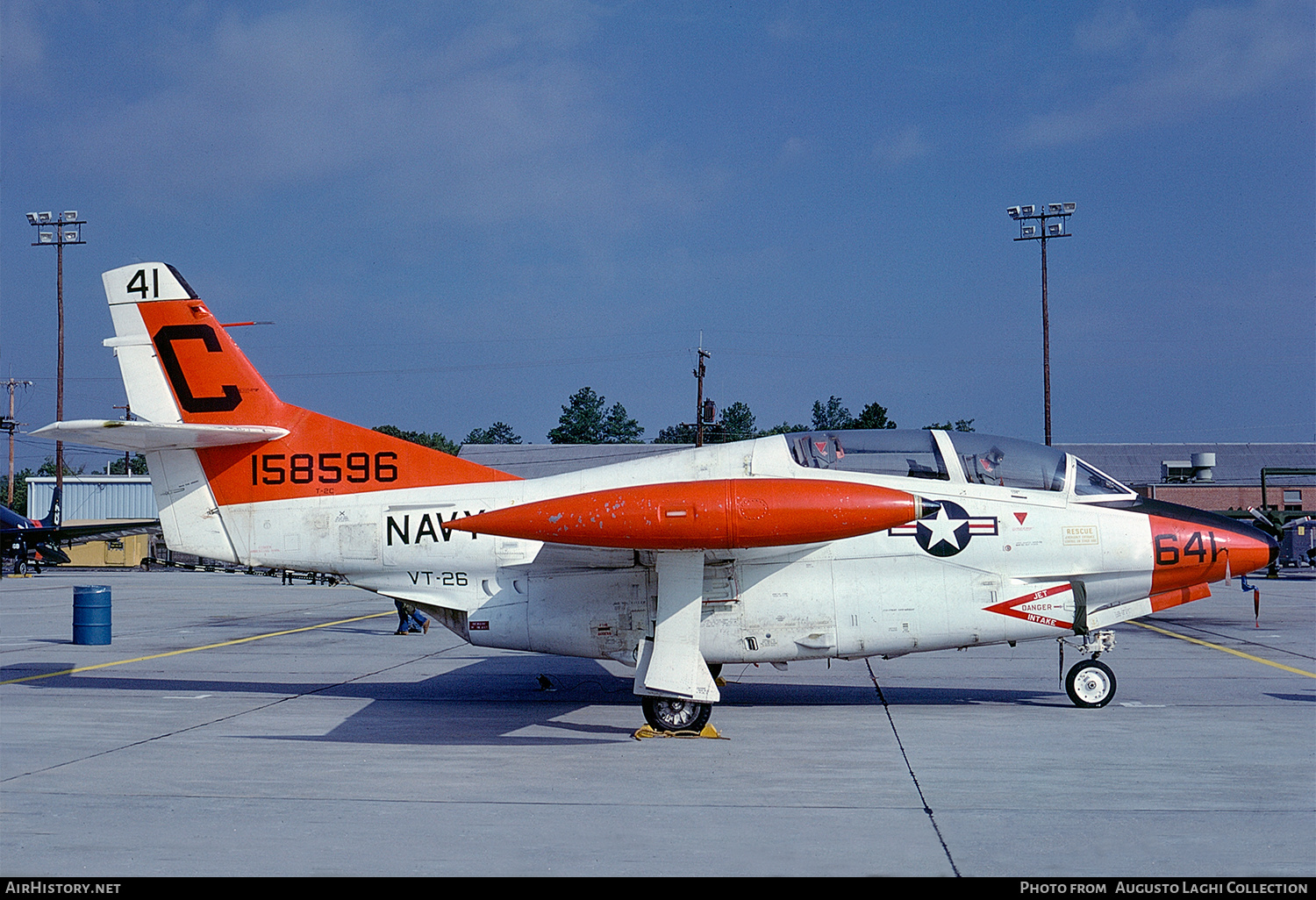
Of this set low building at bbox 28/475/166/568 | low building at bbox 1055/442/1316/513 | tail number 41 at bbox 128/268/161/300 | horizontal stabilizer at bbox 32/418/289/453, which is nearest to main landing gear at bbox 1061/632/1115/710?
horizontal stabilizer at bbox 32/418/289/453

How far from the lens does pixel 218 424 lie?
11.0m

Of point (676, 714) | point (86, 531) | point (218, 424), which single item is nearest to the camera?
point (676, 714)

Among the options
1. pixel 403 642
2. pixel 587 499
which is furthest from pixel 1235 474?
pixel 587 499

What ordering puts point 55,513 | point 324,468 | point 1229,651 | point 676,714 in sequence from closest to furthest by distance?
point 676,714
point 324,468
point 1229,651
point 55,513

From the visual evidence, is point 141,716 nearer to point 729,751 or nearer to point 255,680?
point 255,680

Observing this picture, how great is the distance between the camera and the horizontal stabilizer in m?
9.91

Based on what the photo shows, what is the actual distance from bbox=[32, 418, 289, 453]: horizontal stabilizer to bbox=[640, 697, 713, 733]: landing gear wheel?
16.4ft

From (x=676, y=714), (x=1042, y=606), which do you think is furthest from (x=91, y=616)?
(x=1042, y=606)

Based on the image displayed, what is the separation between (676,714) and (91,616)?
40.9ft

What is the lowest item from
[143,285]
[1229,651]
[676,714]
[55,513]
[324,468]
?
[1229,651]

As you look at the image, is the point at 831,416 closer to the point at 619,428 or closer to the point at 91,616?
the point at 619,428

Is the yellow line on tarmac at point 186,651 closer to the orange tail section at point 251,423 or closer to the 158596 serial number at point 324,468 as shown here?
the orange tail section at point 251,423

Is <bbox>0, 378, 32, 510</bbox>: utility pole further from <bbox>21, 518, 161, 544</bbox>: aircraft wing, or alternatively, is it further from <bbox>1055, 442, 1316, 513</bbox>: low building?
<bbox>1055, 442, 1316, 513</bbox>: low building
